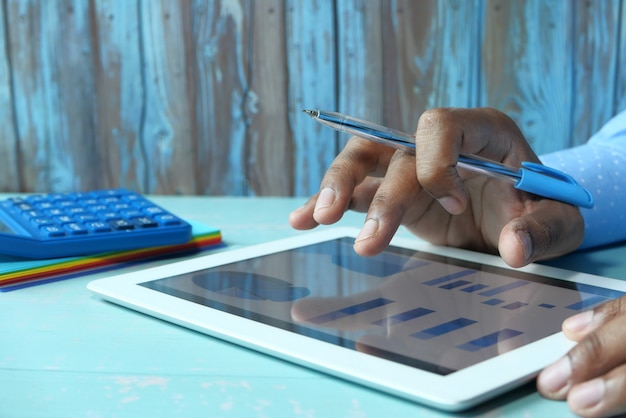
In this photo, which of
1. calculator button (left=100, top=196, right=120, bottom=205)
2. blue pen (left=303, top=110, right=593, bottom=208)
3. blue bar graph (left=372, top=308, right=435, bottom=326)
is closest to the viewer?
blue bar graph (left=372, top=308, right=435, bottom=326)

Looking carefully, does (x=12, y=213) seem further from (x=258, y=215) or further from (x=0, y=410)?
(x=0, y=410)

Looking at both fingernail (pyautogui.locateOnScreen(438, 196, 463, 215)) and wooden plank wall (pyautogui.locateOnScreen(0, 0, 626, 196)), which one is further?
wooden plank wall (pyautogui.locateOnScreen(0, 0, 626, 196))

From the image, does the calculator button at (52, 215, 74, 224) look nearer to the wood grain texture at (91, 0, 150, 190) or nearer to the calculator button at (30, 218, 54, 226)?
the calculator button at (30, 218, 54, 226)

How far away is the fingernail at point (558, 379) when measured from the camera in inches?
16.2

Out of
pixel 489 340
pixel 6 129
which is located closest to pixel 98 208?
pixel 489 340

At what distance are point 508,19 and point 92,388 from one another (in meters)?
0.91

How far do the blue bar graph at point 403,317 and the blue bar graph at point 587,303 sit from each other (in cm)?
10

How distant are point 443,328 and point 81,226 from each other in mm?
379

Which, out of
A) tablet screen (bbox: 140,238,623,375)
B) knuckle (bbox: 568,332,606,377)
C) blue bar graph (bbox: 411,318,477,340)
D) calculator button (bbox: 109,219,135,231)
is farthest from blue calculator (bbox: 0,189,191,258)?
knuckle (bbox: 568,332,606,377)

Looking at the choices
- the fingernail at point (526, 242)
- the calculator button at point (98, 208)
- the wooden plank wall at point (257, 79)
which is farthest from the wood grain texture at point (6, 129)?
the fingernail at point (526, 242)

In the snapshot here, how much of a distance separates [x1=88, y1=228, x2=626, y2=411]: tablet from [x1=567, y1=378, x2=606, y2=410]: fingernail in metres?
0.03

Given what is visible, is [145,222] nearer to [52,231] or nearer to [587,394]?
[52,231]

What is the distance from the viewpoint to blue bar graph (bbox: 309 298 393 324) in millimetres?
522

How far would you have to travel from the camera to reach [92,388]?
1.46 feet
